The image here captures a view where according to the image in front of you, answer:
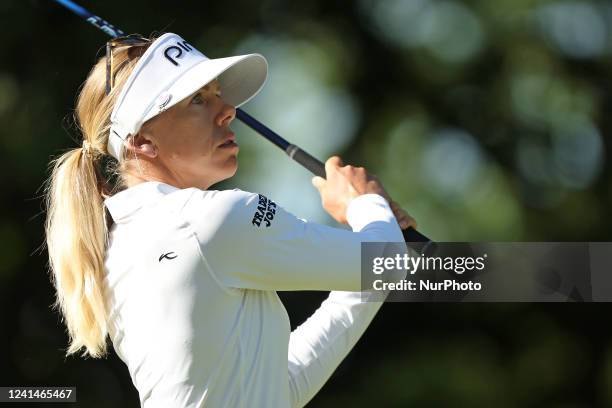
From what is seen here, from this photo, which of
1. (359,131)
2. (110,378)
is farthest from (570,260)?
(110,378)

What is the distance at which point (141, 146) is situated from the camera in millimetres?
1743

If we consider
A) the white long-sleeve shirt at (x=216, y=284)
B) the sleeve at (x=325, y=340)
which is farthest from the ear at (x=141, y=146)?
the sleeve at (x=325, y=340)

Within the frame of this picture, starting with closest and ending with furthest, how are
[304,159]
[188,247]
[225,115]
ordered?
[188,247], [225,115], [304,159]

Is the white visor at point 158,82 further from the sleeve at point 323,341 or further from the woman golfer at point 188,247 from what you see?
the sleeve at point 323,341

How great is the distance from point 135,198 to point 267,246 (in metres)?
0.24

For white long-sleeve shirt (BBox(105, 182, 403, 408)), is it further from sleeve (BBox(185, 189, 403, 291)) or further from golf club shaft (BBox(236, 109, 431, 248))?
golf club shaft (BBox(236, 109, 431, 248))

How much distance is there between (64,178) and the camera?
175cm

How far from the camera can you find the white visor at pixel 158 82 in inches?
67.6

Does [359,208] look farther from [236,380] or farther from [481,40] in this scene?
[481,40]

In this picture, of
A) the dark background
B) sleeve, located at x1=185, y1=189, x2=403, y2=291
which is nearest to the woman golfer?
sleeve, located at x1=185, y1=189, x2=403, y2=291

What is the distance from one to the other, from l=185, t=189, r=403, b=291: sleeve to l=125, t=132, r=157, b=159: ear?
21 cm

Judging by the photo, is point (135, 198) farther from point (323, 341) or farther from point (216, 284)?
point (323, 341)

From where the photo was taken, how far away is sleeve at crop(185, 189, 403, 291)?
60.5 inches

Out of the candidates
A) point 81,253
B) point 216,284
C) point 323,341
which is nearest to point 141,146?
point 81,253
